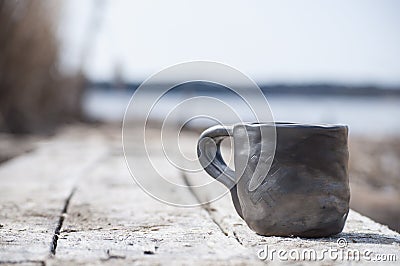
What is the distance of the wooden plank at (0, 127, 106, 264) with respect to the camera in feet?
4.90

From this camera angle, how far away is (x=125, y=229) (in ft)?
5.80

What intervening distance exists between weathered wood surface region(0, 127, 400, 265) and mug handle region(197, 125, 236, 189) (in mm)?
143

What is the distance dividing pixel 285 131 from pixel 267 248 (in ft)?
0.96

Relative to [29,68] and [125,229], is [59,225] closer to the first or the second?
[125,229]

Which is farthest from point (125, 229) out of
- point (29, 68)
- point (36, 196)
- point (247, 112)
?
point (29, 68)

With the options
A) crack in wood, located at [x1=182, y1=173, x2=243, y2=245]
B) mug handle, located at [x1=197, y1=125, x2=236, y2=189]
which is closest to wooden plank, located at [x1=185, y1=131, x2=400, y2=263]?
crack in wood, located at [x1=182, y1=173, x2=243, y2=245]

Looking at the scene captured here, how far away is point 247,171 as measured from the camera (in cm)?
163

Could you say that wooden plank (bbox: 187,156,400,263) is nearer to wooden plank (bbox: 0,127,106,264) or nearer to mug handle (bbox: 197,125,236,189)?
mug handle (bbox: 197,125,236,189)

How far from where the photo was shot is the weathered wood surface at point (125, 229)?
141cm

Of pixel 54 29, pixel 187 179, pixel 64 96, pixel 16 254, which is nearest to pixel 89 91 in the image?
pixel 64 96

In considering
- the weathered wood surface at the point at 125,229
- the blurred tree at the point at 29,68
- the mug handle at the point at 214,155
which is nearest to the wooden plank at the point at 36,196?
the weathered wood surface at the point at 125,229

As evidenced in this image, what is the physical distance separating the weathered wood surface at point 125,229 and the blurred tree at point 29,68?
3814mm

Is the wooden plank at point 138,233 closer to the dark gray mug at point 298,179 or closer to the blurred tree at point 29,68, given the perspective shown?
the dark gray mug at point 298,179

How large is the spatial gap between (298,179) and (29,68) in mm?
6278
